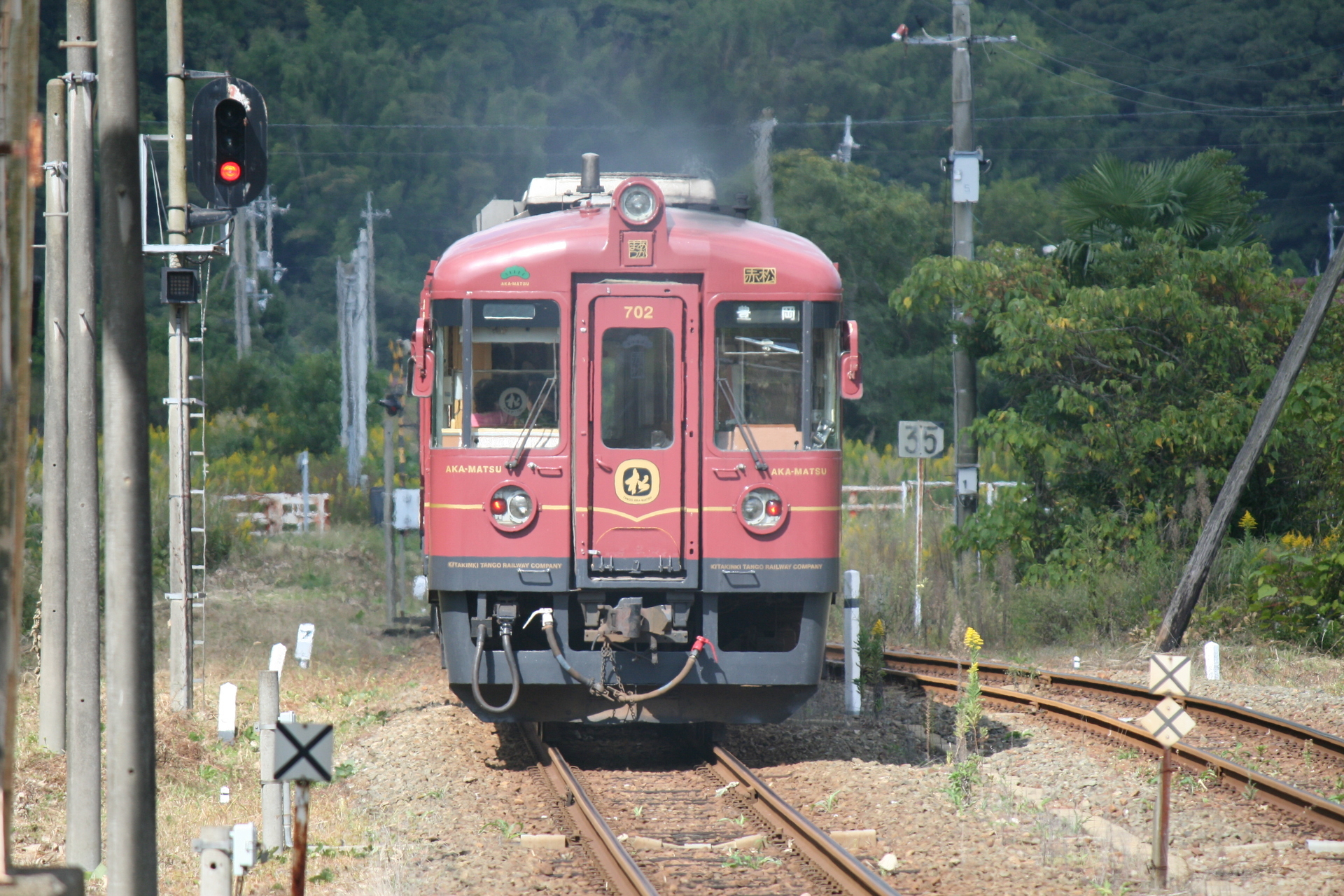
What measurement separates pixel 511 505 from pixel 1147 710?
6013 mm

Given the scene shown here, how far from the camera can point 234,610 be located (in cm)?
1972

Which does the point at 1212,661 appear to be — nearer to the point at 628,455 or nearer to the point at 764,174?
the point at 628,455

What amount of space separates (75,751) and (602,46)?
59997 millimetres

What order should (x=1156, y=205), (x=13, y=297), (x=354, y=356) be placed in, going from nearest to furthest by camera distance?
(x=13, y=297) < (x=1156, y=205) < (x=354, y=356)

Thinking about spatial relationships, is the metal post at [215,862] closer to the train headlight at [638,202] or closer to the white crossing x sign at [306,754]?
the white crossing x sign at [306,754]

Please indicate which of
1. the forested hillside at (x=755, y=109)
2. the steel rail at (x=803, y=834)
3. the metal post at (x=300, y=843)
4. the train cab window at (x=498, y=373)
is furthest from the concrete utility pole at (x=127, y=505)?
the forested hillside at (x=755, y=109)

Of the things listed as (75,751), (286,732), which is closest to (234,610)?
(75,751)

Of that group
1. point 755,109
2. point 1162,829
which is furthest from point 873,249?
point 1162,829

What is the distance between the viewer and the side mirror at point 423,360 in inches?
373

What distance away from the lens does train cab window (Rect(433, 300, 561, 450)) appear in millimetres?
9305

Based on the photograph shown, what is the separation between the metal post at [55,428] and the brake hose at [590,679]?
343 centimetres

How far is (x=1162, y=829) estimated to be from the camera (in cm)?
700

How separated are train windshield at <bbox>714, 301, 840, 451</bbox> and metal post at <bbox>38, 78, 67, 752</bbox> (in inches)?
178

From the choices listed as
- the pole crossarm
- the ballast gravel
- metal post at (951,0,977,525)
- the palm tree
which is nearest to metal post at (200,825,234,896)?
the ballast gravel
